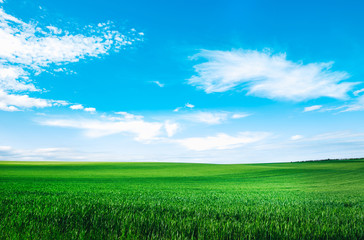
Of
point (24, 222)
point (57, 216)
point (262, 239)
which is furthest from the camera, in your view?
point (57, 216)

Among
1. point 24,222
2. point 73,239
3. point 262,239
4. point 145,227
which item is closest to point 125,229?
point 145,227

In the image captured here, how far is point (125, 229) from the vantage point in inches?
189

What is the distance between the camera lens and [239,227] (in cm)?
480

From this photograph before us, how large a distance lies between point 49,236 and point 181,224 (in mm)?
2462

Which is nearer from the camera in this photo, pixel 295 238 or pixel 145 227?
pixel 295 238

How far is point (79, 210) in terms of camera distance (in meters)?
6.00

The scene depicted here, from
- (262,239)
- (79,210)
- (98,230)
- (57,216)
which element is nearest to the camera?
(262,239)

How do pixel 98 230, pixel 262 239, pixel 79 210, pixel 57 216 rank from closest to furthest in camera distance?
1. pixel 262 239
2. pixel 98 230
3. pixel 57 216
4. pixel 79 210

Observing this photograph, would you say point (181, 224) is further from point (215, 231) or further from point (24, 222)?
point (24, 222)

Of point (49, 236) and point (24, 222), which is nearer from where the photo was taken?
point (49, 236)

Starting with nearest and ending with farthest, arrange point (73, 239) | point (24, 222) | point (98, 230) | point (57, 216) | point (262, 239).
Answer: point (73, 239), point (262, 239), point (98, 230), point (24, 222), point (57, 216)

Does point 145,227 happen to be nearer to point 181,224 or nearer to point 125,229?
point 125,229

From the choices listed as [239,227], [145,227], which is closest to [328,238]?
[239,227]

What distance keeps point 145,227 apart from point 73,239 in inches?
56.9
